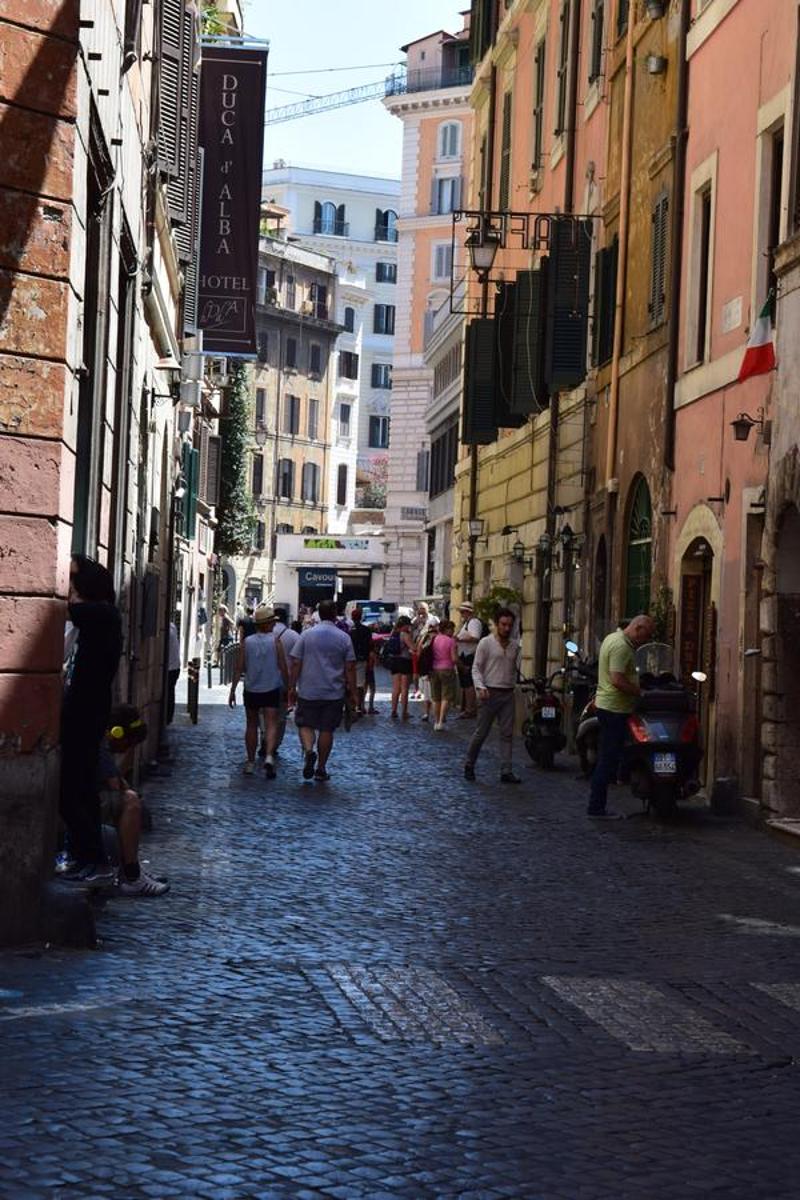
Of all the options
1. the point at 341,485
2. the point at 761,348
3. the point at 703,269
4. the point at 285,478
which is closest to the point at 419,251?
the point at 285,478

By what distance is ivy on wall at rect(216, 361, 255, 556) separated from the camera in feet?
234

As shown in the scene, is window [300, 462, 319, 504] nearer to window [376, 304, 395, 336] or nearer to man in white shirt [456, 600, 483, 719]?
window [376, 304, 395, 336]

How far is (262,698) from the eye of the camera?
67.5ft

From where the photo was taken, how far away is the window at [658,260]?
2262 centimetres

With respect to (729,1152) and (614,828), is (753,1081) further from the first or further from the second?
(614,828)

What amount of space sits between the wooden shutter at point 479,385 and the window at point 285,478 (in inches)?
2290

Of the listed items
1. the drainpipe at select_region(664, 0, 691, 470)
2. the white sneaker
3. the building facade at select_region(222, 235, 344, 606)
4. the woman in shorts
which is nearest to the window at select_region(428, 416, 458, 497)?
the woman in shorts

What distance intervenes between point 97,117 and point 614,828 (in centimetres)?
695

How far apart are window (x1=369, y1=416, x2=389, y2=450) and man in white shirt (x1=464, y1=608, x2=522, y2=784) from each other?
92.9m

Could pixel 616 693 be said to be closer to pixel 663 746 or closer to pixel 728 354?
pixel 663 746

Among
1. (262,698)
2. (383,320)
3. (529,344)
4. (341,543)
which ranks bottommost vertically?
(262,698)

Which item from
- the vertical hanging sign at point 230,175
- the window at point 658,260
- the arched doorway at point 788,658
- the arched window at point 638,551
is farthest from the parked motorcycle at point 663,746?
the vertical hanging sign at point 230,175

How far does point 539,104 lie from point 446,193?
4721 cm

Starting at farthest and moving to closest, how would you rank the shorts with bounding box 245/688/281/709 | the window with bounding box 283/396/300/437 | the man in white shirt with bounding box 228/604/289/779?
the window with bounding box 283/396/300/437
the shorts with bounding box 245/688/281/709
the man in white shirt with bounding box 228/604/289/779
